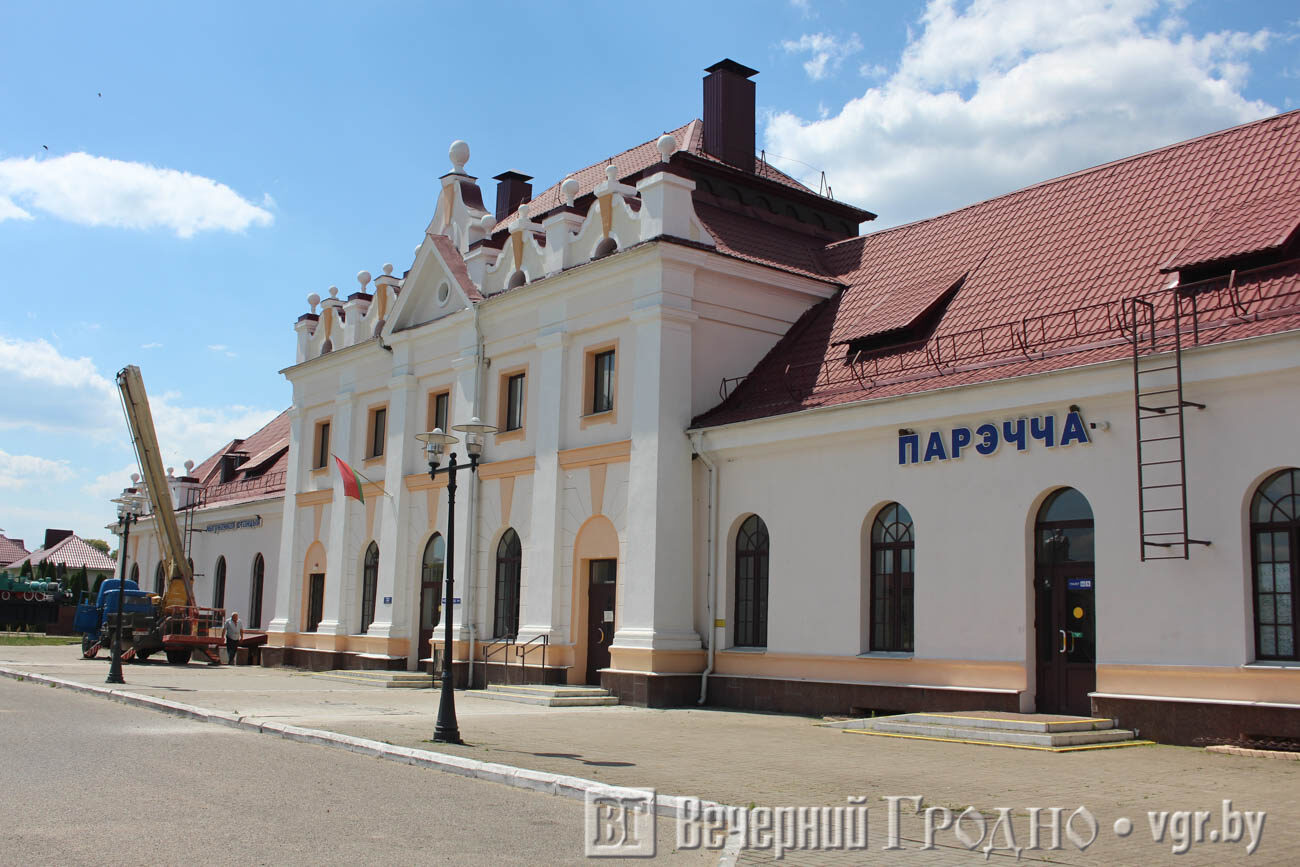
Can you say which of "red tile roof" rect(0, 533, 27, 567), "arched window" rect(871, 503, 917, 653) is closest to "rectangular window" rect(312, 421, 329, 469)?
"arched window" rect(871, 503, 917, 653)

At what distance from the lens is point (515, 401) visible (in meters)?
27.0

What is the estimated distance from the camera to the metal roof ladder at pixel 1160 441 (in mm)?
15359

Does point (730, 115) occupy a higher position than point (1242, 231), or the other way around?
point (730, 115)

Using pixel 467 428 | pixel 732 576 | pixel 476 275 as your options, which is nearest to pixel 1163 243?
pixel 732 576

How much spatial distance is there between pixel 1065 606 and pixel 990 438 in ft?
8.47

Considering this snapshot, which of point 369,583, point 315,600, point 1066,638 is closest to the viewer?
point 1066,638

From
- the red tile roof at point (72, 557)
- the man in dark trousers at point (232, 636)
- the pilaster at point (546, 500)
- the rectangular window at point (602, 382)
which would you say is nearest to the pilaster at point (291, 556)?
the man in dark trousers at point (232, 636)

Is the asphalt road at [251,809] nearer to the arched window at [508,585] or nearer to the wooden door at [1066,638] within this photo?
the wooden door at [1066,638]

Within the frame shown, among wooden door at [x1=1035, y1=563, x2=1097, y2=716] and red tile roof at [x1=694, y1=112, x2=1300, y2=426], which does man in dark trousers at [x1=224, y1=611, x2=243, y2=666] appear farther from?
wooden door at [x1=1035, y1=563, x2=1097, y2=716]

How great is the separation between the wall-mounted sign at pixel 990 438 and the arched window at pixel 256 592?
26.6 meters

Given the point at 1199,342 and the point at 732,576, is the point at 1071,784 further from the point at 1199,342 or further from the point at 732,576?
the point at 732,576

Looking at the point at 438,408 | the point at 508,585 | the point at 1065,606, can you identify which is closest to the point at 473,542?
the point at 508,585

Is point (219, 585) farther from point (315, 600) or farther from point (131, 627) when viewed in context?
point (315, 600)

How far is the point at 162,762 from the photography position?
40.4 feet
